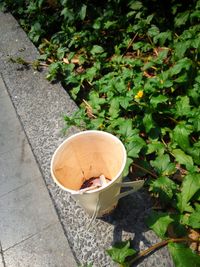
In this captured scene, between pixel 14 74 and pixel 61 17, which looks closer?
pixel 14 74

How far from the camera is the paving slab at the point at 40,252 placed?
1843mm

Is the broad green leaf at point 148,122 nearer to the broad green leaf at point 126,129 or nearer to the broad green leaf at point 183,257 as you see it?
the broad green leaf at point 126,129

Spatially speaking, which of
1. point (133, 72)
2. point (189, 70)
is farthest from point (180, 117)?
point (133, 72)

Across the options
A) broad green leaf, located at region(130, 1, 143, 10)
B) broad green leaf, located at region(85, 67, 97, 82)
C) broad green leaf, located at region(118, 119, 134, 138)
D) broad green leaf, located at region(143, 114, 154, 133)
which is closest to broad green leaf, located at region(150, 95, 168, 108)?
broad green leaf, located at region(143, 114, 154, 133)

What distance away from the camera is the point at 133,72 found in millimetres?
2801

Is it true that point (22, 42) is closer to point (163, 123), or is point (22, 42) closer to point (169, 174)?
point (163, 123)

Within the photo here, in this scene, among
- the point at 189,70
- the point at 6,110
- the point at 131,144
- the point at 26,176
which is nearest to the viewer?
the point at 131,144

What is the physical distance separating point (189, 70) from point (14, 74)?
5.82ft

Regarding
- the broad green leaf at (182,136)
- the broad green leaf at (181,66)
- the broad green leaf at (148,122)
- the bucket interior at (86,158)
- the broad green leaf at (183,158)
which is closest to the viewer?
the bucket interior at (86,158)

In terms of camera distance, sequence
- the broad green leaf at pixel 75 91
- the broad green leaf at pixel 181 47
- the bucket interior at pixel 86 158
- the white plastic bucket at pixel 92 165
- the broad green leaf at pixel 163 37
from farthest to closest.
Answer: the broad green leaf at pixel 163 37 → the broad green leaf at pixel 75 91 → the broad green leaf at pixel 181 47 → the bucket interior at pixel 86 158 → the white plastic bucket at pixel 92 165

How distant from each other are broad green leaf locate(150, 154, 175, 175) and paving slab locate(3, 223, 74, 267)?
74 cm

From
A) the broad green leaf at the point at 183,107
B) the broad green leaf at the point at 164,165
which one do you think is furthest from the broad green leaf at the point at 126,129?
the broad green leaf at the point at 183,107

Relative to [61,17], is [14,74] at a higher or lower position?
lower

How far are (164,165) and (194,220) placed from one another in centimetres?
42
